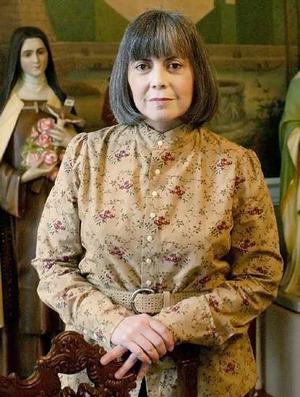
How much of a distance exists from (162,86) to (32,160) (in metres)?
0.80

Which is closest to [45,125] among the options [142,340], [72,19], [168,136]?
[72,19]

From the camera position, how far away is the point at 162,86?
3.26 ft

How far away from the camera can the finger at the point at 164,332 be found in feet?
3.10

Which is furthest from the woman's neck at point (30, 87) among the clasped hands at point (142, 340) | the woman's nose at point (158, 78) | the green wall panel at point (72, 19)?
the clasped hands at point (142, 340)

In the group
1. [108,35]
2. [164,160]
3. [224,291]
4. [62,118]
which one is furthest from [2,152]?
[224,291]

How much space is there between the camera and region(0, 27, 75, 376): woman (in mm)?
1715

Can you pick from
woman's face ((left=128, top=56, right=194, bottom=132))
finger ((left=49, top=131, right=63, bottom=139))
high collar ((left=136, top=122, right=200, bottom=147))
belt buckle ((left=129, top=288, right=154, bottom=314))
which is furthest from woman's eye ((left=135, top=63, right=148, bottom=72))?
finger ((left=49, top=131, right=63, bottom=139))

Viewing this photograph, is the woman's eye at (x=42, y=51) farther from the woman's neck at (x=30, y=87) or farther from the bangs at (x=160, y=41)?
the bangs at (x=160, y=41)

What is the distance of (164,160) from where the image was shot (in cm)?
106

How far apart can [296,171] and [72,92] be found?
2.45 feet

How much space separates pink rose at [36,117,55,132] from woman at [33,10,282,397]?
2.13ft

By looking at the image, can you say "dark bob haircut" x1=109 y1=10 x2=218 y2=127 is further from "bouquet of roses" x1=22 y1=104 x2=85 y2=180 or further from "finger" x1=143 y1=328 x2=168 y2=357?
"bouquet of roses" x1=22 y1=104 x2=85 y2=180

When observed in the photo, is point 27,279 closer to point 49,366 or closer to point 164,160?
point 164,160

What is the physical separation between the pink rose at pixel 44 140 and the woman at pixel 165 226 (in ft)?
2.09
